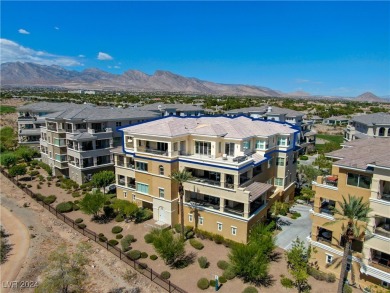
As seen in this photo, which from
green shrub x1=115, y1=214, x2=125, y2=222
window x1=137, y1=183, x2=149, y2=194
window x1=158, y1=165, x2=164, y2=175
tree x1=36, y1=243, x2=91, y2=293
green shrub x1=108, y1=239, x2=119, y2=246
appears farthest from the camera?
green shrub x1=115, y1=214, x2=125, y2=222

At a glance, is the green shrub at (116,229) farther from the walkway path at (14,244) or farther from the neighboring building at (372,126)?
the neighboring building at (372,126)

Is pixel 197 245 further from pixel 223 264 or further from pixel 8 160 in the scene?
pixel 8 160

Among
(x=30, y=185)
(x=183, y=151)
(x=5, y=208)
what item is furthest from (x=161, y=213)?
(x=30, y=185)

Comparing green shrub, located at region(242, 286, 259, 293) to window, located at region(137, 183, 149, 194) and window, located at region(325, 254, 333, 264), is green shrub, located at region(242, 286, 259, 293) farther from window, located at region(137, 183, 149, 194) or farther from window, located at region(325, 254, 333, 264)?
window, located at region(137, 183, 149, 194)

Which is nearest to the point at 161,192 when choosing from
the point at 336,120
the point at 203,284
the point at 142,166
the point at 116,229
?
the point at 142,166

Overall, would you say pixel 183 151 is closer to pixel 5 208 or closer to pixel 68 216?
pixel 68 216

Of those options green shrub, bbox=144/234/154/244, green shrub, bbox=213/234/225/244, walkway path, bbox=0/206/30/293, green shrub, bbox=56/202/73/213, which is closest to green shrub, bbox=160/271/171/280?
green shrub, bbox=144/234/154/244
